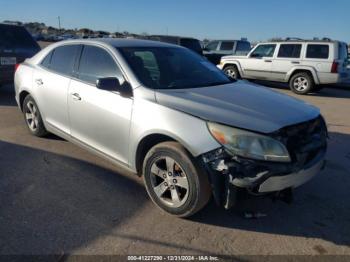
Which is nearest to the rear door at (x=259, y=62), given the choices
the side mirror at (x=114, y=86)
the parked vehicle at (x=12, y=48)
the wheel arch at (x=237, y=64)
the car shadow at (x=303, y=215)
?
the wheel arch at (x=237, y=64)

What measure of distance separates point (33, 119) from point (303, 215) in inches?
163

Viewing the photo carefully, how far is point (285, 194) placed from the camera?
124 inches

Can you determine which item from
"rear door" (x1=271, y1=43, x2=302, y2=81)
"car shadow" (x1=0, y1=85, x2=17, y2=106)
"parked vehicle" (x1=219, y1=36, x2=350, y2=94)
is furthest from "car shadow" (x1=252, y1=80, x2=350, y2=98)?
"car shadow" (x1=0, y1=85, x2=17, y2=106)

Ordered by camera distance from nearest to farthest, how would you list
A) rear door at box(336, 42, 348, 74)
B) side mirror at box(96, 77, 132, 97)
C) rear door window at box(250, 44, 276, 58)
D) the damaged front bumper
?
the damaged front bumper < side mirror at box(96, 77, 132, 97) < rear door at box(336, 42, 348, 74) < rear door window at box(250, 44, 276, 58)

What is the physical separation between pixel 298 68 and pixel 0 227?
1093cm

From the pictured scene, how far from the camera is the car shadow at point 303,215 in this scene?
3225 mm

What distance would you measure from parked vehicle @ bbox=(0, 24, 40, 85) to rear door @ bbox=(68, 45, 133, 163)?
16.3ft

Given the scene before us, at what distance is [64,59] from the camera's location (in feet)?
15.3

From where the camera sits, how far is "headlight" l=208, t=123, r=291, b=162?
2.87 m

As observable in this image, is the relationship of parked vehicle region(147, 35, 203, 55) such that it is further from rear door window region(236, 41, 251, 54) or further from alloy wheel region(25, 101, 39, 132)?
alloy wheel region(25, 101, 39, 132)

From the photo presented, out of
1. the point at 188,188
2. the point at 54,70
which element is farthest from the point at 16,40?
the point at 188,188

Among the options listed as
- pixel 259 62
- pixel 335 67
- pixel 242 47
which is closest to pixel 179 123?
pixel 335 67

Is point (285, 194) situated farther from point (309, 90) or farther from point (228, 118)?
point (309, 90)

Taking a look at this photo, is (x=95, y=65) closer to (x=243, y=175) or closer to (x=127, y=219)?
(x=127, y=219)
